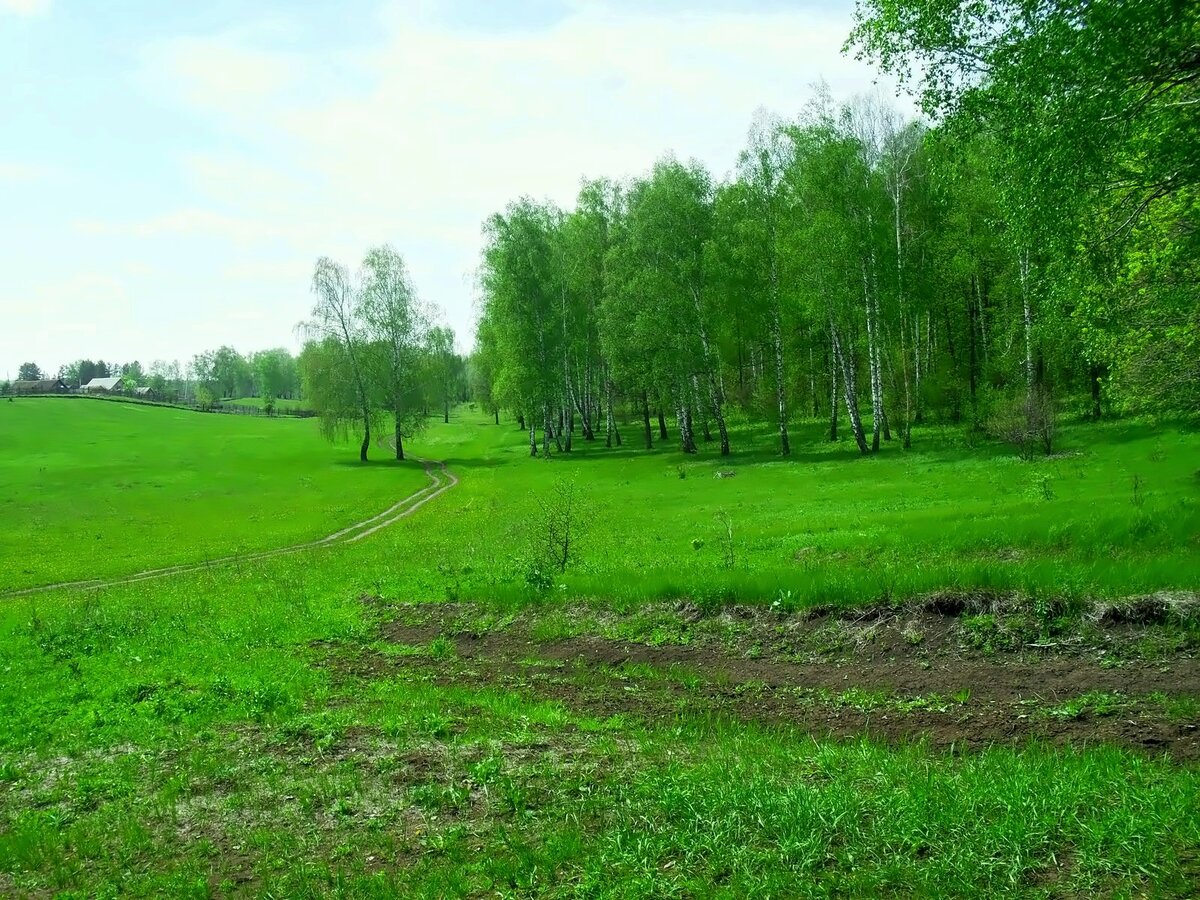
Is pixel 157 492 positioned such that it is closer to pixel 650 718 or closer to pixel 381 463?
pixel 381 463

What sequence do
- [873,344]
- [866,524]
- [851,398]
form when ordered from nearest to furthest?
[866,524], [873,344], [851,398]

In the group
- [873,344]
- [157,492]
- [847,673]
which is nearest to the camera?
[847,673]

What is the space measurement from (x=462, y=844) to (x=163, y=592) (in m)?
21.8

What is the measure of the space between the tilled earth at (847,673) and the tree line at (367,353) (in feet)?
190

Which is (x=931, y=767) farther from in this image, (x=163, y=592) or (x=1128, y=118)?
(x=163, y=592)

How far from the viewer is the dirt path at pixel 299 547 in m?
29.3

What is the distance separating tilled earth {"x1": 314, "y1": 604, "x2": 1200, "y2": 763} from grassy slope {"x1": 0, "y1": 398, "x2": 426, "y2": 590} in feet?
80.1

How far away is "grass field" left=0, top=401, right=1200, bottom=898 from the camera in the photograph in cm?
654

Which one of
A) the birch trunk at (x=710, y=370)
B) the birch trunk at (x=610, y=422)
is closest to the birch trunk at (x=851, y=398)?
the birch trunk at (x=710, y=370)

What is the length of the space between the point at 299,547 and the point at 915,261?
41.3 metres

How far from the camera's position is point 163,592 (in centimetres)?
2483

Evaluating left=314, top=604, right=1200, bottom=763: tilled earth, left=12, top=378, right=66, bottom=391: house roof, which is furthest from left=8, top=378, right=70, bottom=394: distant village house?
left=314, top=604, right=1200, bottom=763: tilled earth

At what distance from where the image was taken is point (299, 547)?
35875 millimetres

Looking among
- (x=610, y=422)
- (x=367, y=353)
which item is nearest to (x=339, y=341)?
(x=367, y=353)
